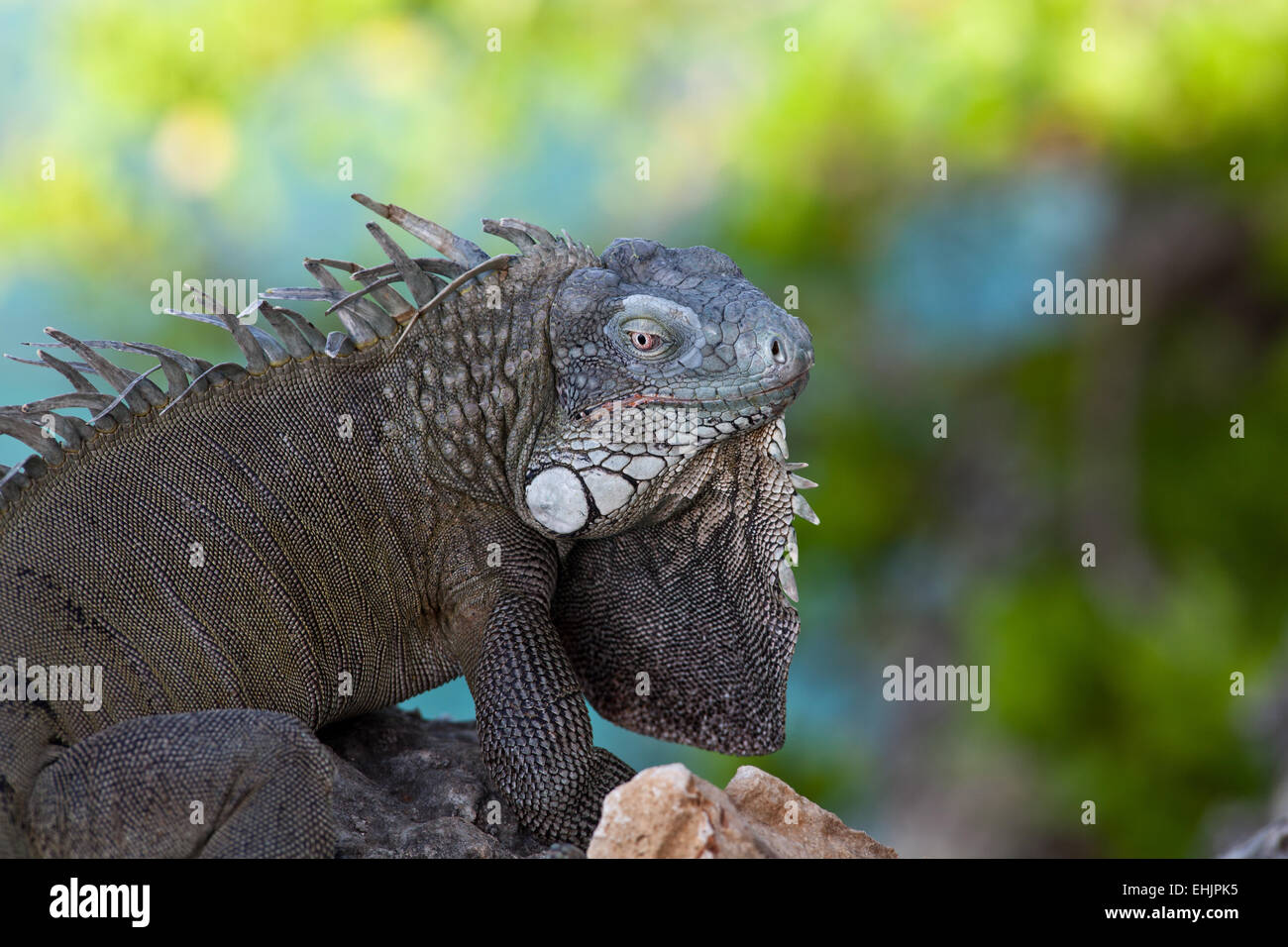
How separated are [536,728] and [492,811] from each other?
10.8 inches

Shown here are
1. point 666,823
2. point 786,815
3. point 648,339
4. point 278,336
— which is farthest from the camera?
point 278,336

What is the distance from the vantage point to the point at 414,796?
10.6 feet

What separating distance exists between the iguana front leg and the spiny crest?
759mm

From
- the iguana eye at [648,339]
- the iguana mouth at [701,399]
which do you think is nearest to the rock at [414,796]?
the iguana mouth at [701,399]

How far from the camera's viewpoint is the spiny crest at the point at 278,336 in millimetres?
2938

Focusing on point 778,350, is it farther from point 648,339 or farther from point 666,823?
point 666,823

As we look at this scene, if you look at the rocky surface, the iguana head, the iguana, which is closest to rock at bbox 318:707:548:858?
the rocky surface

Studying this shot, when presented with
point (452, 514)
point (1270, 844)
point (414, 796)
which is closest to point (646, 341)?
point (452, 514)

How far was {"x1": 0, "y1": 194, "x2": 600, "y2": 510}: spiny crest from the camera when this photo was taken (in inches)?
116

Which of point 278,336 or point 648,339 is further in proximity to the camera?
point 278,336

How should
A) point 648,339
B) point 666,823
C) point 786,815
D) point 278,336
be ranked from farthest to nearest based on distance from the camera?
point 278,336
point 648,339
point 786,815
point 666,823

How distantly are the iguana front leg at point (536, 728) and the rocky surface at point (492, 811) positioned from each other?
0.10m

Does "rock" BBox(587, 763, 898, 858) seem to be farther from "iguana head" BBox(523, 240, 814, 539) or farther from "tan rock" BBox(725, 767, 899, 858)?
"iguana head" BBox(523, 240, 814, 539)
